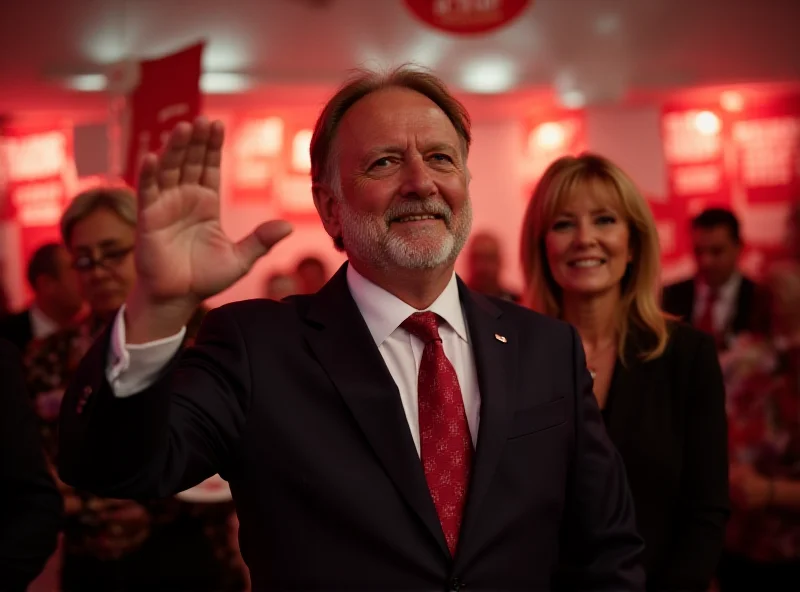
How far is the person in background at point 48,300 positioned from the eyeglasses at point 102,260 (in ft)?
3.93

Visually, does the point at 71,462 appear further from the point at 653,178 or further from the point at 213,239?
the point at 653,178

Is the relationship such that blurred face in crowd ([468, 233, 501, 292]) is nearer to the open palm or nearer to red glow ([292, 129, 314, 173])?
red glow ([292, 129, 314, 173])

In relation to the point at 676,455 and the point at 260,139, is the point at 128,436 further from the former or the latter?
the point at 260,139

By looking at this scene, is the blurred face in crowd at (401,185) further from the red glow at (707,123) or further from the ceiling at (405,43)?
the red glow at (707,123)

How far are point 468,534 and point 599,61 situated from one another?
5620mm

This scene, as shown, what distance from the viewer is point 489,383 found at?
57.8 inches

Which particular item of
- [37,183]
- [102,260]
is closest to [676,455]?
[102,260]

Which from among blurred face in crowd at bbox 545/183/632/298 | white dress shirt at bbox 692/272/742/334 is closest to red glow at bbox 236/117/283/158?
white dress shirt at bbox 692/272/742/334

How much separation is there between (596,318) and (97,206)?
1377 mm

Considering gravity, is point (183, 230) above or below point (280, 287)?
above

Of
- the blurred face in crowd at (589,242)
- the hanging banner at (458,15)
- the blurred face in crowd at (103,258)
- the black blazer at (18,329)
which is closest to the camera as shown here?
the blurred face in crowd at (589,242)

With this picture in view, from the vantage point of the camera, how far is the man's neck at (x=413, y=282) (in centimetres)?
154

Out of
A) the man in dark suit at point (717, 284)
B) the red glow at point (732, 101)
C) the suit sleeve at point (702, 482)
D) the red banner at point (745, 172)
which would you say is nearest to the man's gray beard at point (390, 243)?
the suit sleeve at point (702, 482)

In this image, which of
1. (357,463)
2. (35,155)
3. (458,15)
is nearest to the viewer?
(357,463)
